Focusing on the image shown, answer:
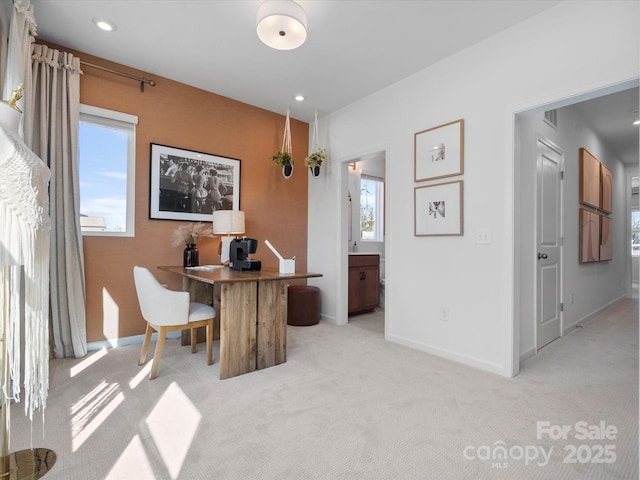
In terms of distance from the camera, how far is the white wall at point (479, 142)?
2.17 metres

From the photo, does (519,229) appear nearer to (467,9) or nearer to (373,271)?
(467,9)

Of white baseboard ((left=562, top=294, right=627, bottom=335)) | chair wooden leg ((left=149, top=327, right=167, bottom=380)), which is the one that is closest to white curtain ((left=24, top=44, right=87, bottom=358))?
chair wooden leg ((left=149, top=327, right=167, bottom=380))

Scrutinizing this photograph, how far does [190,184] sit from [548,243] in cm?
384

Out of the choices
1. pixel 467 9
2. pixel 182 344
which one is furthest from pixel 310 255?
Result: pixel 467 9

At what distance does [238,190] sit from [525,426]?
348 centimetres

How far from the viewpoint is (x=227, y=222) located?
340cm

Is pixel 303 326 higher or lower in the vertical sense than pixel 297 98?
lower

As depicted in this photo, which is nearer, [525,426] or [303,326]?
[525,426]

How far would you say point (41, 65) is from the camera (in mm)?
2732

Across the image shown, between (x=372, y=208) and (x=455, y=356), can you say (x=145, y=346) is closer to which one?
(x=455, y=356)

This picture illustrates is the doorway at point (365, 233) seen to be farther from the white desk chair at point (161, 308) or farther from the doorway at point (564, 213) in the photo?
the white desk chair at point (161, 308)

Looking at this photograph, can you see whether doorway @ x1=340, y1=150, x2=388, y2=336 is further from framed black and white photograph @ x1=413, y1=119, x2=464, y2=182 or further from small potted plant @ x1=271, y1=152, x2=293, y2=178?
small potted plant @ x1=271, y1=152, x2=293, y2=178

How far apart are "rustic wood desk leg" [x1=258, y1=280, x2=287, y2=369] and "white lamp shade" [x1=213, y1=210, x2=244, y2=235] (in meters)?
1.00

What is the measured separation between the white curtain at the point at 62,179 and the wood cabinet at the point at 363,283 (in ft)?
9.87
